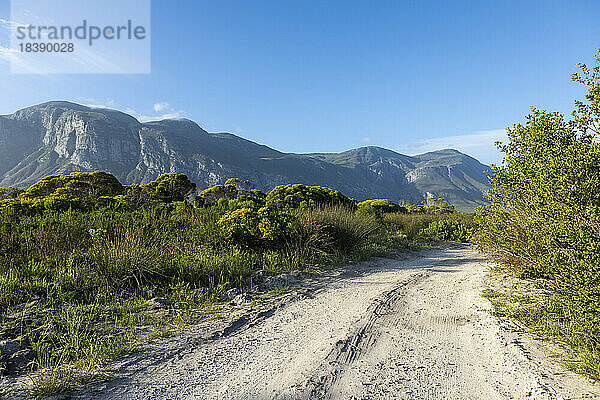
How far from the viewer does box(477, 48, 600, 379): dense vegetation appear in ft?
9.45

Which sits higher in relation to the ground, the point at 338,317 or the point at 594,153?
the point at 594,153

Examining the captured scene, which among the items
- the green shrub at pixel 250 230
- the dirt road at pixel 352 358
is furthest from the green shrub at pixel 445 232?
the dirt road at pixel 352 358

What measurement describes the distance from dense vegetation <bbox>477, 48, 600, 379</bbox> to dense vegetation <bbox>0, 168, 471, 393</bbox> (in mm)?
4126

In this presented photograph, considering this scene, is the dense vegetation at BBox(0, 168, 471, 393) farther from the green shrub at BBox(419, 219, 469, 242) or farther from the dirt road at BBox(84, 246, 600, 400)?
the green shrub at BBox(419, 219, 469, 242)

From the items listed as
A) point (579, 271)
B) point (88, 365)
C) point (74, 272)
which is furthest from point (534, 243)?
point (74, 272)

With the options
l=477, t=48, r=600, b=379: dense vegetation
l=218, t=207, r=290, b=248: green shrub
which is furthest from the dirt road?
l=218, t=207, r=290, b=248: green shrub

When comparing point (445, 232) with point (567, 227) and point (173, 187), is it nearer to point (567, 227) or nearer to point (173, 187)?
point (567, 227)

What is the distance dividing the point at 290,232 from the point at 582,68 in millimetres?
6107

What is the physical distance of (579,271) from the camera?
298 centimetres

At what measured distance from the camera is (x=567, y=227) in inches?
119

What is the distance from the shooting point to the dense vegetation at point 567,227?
2879mm

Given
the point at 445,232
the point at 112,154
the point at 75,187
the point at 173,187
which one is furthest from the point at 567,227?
the point at 112,154

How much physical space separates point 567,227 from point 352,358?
238 centimetres

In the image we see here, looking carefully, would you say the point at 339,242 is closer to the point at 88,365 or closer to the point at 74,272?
the point at 74,272
